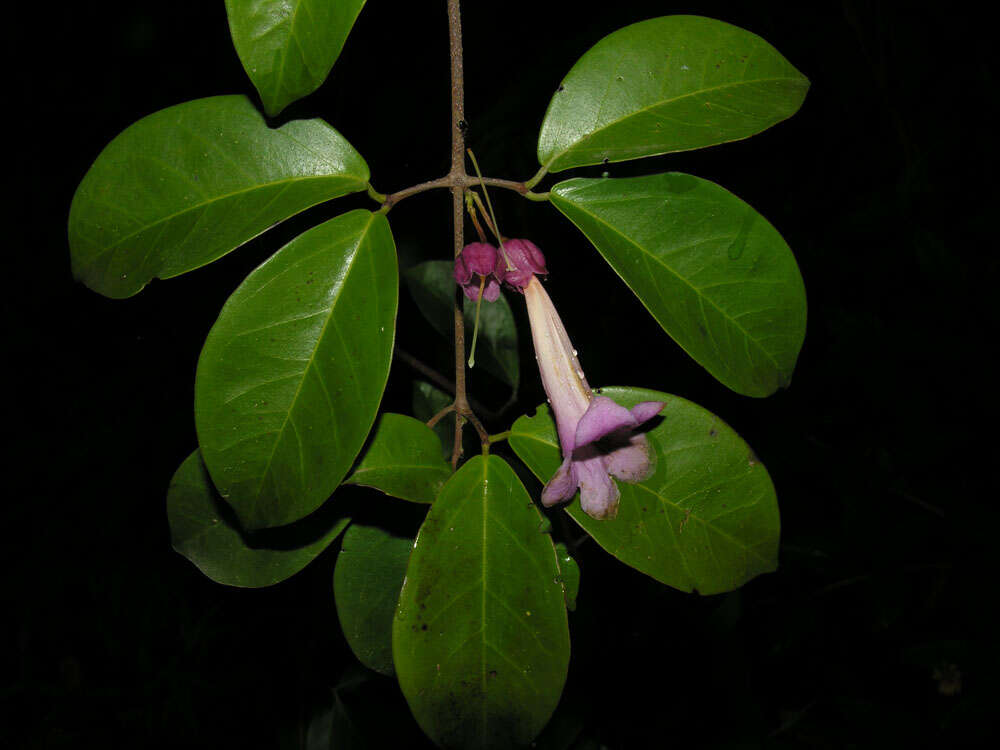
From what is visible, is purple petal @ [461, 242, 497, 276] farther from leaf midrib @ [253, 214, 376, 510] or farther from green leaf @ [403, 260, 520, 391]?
green leaf @ [403, 260, 520, 391]

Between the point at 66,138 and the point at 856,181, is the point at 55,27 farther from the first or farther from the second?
the point at 856,181

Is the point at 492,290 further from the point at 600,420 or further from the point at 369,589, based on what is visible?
the point at 369,589

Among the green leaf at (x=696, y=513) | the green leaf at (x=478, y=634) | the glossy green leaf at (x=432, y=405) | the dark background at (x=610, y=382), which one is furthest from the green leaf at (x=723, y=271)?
the dark background at (x=610, y=382)

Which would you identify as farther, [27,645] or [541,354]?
[27,645]

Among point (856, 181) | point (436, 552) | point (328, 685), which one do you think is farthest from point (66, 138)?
point (856, 181)

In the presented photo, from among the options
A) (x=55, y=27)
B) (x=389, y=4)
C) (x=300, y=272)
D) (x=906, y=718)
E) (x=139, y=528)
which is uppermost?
(x=55, y=27)

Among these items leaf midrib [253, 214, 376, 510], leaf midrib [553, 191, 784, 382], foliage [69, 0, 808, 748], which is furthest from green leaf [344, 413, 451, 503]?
leaf midrib [553, 191, 784, 382]

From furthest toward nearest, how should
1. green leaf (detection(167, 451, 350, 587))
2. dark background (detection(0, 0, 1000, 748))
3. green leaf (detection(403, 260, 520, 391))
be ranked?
dark background (detection(0, 0, 1000, 748)), green leaf (detection(403, 260, 520, 391)), green leaf (detection(167, 451, 350, 587))
